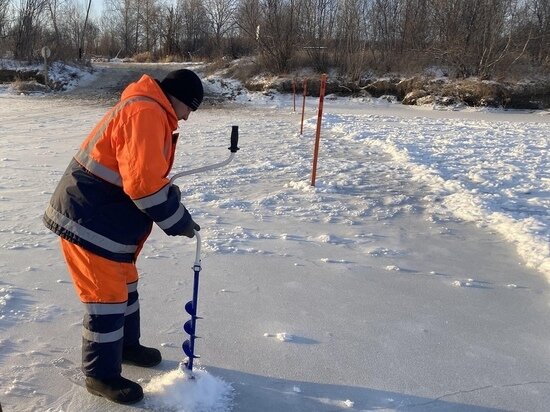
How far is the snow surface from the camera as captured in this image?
2.88 metres

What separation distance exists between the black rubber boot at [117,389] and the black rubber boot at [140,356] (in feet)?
0.96

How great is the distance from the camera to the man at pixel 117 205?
2352mm

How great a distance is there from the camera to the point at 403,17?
29.2 meters

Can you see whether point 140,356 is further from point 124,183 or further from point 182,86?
point 182,86

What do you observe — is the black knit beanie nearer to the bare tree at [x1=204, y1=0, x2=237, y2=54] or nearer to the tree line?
the tree line

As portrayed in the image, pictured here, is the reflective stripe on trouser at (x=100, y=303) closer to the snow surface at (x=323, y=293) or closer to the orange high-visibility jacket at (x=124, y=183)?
the orange high-visibility jacket at (x=124, y=183)

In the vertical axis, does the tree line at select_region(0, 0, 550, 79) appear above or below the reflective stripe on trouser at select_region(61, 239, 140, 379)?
above

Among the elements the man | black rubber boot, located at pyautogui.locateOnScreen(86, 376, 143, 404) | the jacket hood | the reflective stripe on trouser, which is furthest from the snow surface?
the jacket hood

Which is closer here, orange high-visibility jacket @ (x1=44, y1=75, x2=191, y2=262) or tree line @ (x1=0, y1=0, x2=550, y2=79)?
orange high-visibility jacket @ (x1=44, y1=75, x2=191, y2=262)

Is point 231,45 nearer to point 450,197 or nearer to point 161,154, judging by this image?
point 450,197

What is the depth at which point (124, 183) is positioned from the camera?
2.36 meters

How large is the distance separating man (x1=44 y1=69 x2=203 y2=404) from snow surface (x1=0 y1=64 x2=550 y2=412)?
39cm

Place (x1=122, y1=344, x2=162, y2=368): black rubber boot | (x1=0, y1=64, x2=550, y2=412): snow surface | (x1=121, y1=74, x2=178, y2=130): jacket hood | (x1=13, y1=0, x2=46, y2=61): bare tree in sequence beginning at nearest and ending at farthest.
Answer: (x1=121, y1=74, x2=178, y2=130): jacket hood, (x1=0, y1=64, x2=550, y2=412): snow surface, (x1=122, y1=344, x2=162, y2=368): black rubber boot, (x1=13, y1=0, x2=46, y2=61): bare tree

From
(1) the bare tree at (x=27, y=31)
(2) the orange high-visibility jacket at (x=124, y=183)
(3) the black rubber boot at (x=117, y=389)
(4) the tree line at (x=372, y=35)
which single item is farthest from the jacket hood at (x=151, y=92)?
(1) the bare tree at (x=27, y=31)
